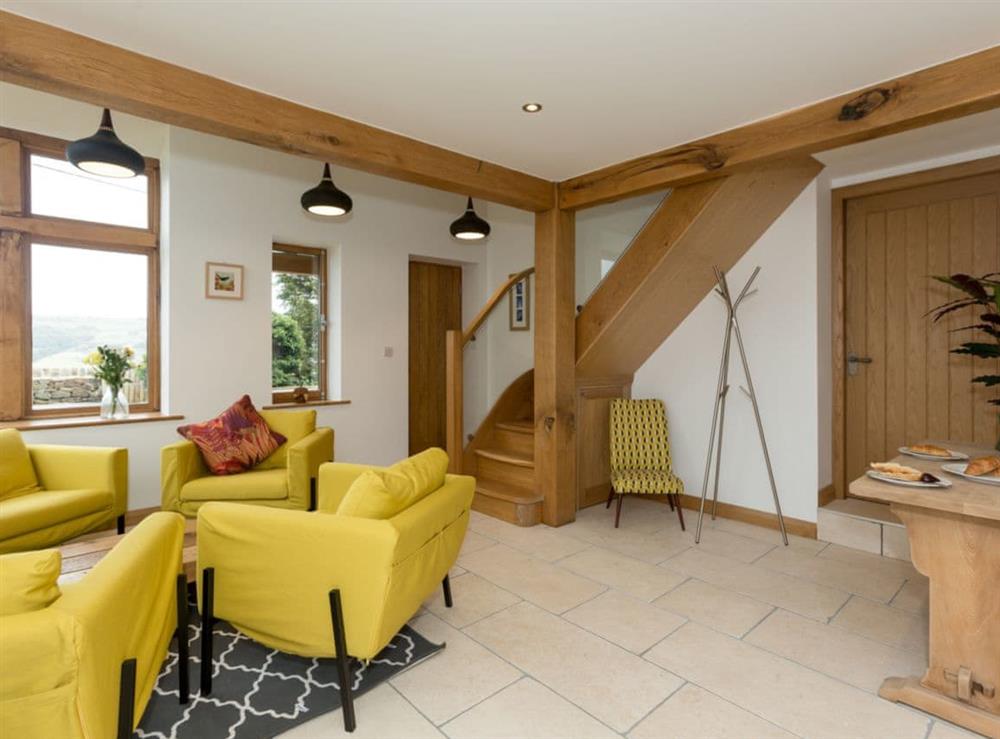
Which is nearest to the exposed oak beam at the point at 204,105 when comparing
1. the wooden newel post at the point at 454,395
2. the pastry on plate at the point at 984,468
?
the wooden newel post at the point at 454,395

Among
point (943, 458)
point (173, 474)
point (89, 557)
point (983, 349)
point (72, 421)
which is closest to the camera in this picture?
point (943, 458)

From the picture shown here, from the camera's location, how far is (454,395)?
448 centimetres

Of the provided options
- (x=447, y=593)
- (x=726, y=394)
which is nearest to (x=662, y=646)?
(x=447, y=593)

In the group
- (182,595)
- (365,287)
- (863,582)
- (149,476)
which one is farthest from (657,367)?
(149,476)

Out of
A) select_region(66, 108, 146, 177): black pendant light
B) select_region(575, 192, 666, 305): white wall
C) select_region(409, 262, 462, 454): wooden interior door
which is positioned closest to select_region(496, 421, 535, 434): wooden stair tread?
select_region(575, 192, 666, 305): white wall

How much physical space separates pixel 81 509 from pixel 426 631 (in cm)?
220

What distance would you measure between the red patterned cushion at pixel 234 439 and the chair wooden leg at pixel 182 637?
1934 mm

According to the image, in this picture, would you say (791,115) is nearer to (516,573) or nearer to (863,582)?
(863,582)

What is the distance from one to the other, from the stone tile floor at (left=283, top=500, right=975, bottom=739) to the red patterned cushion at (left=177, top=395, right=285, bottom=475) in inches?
65.4

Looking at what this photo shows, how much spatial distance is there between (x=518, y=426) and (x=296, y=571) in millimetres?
2934

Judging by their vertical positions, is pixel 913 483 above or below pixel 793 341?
below

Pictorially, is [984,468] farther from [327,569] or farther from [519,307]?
[519,307]

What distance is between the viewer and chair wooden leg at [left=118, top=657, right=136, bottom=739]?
1.47 meters

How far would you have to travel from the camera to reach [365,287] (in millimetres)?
5277
